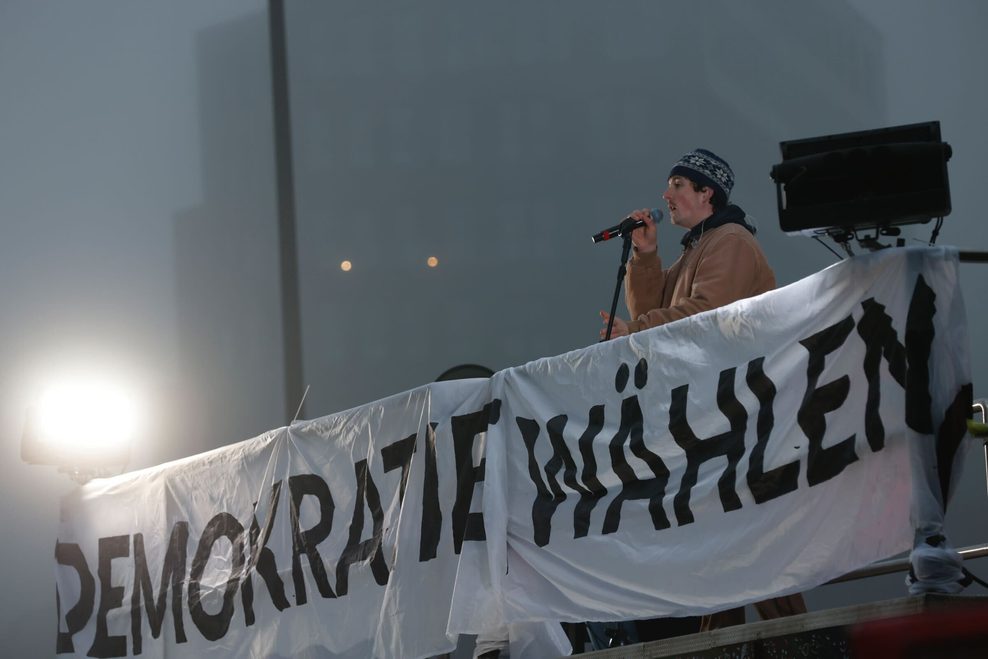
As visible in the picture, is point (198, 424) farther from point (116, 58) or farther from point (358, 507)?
point (358, 507)

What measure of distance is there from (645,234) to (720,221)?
259mm

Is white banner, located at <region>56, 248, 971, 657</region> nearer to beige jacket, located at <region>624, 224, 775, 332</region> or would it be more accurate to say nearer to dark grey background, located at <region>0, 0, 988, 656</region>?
beige jacket, located at <region>624, 224, 775, 332</region>

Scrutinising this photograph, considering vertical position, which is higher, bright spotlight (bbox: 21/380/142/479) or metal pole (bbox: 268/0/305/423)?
metal pole (bbox: 268/0/305/423)

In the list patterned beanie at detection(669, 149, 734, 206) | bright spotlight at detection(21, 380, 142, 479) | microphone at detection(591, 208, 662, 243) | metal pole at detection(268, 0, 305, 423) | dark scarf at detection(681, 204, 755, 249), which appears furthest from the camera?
metal pole at detection(268, 0, 305, 423)

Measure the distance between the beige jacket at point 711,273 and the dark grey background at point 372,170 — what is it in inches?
69.8

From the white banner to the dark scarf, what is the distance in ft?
2.32

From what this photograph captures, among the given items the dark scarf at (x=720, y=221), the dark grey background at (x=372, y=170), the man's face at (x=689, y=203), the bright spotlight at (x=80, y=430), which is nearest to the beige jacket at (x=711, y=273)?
the dark scarf at (x=720, y=221)

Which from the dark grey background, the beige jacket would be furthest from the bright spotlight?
the beige jacket

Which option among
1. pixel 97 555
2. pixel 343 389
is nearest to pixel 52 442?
pixel 97 555

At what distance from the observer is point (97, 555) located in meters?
5.71

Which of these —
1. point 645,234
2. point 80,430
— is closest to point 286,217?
point 80,430

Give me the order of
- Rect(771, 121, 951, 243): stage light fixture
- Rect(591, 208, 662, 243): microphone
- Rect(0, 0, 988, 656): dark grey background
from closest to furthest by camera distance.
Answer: Rect(771, 121, 951, 243): stage light fixture < Rect(591, 208, 662, 243): microphone < Rect(0, 0, 988, 656): dark grey background

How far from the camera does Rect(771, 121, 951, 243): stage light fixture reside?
2.92m

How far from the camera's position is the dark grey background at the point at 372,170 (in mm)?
6102
